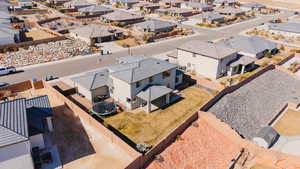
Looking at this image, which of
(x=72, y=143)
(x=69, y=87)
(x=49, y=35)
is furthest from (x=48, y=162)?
(x=49, y=35)

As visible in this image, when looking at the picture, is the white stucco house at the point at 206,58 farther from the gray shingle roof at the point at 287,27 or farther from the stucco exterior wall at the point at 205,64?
the gray shingle roof at the point at 287,27

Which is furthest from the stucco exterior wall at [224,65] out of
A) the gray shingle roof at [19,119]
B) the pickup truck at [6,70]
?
the pickup truck at [6,70]

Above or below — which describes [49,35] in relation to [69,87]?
above

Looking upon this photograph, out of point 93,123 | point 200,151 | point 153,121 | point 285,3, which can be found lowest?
point 200,151

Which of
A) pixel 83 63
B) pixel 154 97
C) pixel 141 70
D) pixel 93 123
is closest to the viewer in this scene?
pixel 93 123

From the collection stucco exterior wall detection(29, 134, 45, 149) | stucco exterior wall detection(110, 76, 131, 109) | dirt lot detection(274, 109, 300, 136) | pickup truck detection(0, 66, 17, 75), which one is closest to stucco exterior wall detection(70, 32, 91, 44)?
pickup truck detection(0, 66, 17, 75)

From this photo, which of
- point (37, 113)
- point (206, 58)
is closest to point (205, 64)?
point (206, 58)

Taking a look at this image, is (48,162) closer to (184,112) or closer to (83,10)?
(184,112)

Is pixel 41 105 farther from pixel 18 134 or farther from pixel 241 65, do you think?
pixel 241 65

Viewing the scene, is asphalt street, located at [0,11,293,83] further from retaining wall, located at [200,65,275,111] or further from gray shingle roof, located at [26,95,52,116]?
retaining wall, located at [200,65,275,111]
